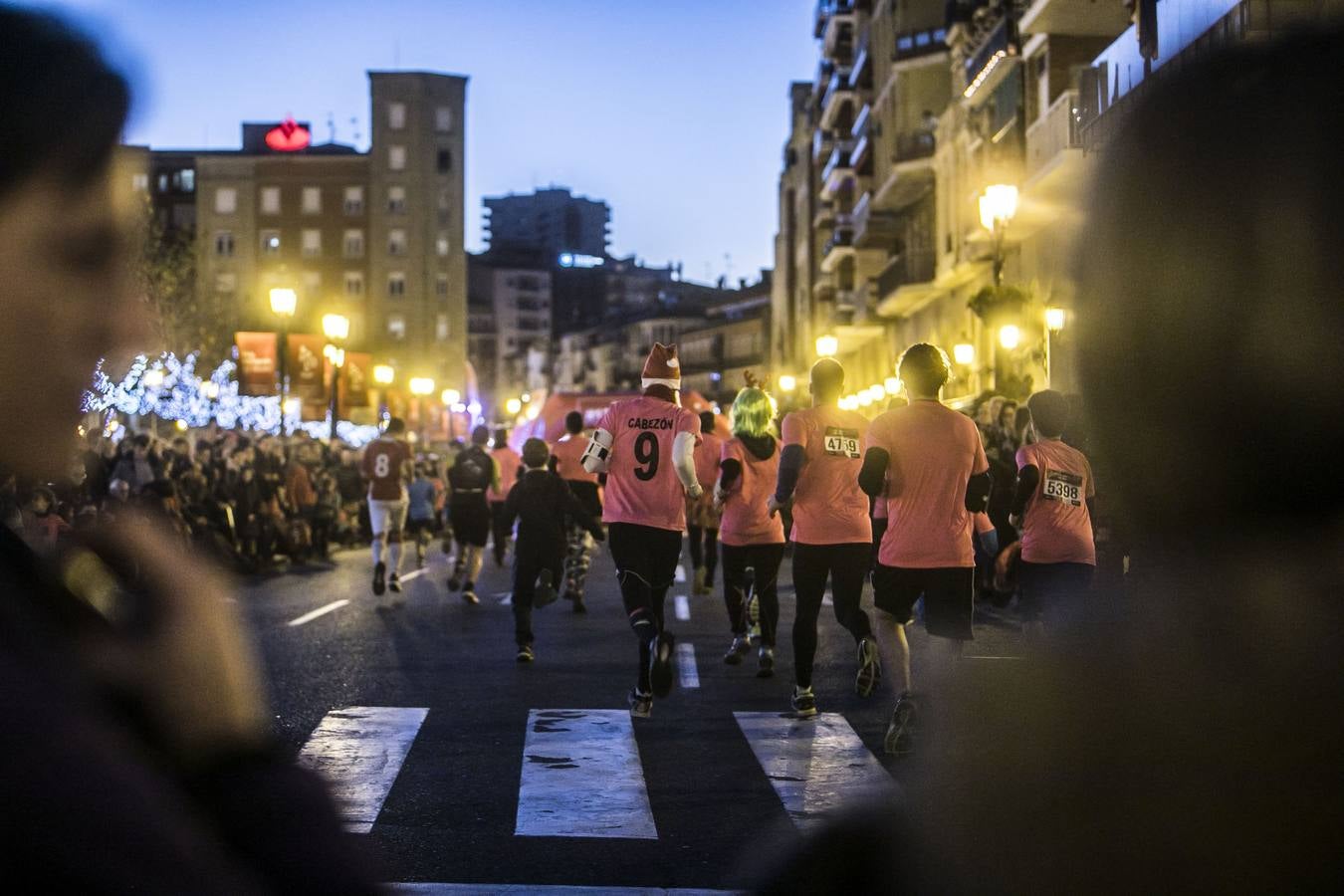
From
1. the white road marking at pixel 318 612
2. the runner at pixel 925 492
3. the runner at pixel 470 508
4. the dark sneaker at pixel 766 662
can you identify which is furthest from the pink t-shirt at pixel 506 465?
the runner at pixel 925 492

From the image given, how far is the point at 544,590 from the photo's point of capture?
11.7m

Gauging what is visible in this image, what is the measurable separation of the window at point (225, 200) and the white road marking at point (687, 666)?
98213 mm

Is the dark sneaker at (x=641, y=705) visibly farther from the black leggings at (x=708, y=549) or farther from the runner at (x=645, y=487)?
the black leggings at (x=708, y=549)

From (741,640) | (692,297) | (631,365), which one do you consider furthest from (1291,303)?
(692,297)

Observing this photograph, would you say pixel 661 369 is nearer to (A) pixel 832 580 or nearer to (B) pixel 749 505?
(B) pixel 749 505

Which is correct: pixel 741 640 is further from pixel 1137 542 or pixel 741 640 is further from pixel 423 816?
pixel 1137 542

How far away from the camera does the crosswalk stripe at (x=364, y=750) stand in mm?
6895

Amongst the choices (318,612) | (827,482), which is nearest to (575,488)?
(318,612)

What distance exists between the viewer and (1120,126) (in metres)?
1.11

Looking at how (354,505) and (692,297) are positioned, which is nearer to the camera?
(354,505)

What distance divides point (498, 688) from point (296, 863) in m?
9.23

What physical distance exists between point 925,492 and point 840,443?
1.80 meters

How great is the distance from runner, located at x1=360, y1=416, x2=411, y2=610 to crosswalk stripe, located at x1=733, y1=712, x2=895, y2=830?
9.19 m

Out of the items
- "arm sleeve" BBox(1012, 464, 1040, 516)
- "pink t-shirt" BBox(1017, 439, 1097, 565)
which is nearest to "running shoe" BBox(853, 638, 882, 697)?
"pink t-shirt" BBox(1017, 439, 1097, 565)
